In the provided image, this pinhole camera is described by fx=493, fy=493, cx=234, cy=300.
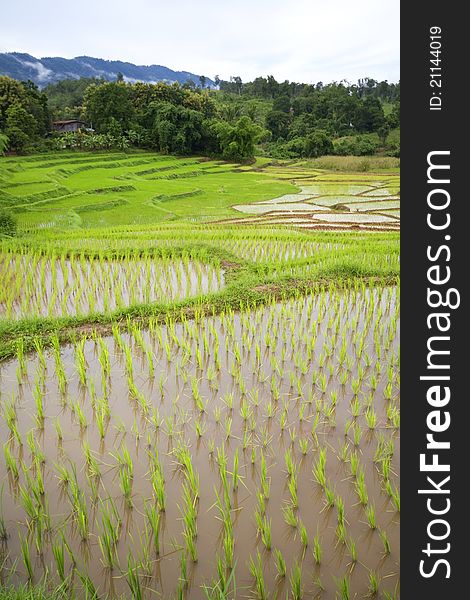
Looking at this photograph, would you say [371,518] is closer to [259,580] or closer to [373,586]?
[373,586]

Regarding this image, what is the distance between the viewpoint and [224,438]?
10.5 ft

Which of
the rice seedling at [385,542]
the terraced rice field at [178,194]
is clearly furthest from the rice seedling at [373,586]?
the terraced rice field at [178,194]

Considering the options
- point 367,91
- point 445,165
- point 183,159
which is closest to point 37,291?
point 445,165

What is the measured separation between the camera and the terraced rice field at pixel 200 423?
225 centimetres

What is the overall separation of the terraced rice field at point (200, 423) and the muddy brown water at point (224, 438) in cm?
1

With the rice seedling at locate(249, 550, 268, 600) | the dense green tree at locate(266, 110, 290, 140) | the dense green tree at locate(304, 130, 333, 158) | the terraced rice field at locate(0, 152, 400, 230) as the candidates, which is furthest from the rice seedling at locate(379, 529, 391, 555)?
the dense green tree at locate(266, 110, 290, 140)

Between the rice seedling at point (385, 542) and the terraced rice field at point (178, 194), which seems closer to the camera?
the rice seedling at point (385, 542)

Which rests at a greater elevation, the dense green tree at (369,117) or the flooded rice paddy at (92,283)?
the dense green tree at (369,117)

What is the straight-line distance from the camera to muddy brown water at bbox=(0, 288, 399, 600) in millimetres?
2248

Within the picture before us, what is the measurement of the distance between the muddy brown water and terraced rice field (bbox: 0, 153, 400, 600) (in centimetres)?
1

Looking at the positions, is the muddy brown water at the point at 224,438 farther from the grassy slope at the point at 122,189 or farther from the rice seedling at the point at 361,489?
the grassy slope at the point at 122,189

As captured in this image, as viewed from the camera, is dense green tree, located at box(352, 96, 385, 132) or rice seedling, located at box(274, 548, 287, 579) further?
dense green tree, located at box(352, 96, 385, 132)

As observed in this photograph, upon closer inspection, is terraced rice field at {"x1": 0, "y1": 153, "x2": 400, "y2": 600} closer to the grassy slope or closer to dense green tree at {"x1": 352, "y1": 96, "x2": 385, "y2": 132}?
the grassy slope

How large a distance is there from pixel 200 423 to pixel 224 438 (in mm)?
262
